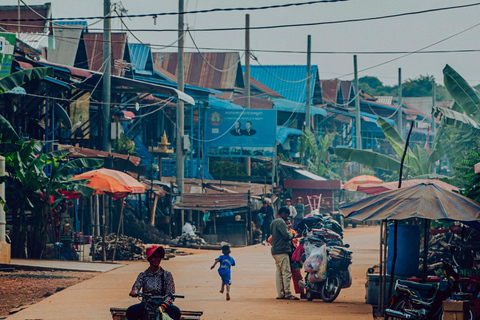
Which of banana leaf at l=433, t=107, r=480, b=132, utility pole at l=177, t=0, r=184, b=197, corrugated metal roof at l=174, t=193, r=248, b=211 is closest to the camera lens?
banana leaf at l=433, t=107, r=480, b=132

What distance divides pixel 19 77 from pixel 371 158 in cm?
1211

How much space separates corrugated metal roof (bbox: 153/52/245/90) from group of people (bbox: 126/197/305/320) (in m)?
14.5

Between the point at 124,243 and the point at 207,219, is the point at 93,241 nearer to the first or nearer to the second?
the point at 124,243

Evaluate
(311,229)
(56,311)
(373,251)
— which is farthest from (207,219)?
(56,311)

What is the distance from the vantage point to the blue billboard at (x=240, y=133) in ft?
116

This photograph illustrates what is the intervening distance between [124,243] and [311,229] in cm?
850

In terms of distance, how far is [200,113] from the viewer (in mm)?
36750

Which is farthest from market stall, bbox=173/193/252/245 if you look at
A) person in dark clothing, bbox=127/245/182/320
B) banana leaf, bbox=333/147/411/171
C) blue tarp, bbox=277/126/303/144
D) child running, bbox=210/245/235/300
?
person in dark clothing, bbox=127/245/182/320

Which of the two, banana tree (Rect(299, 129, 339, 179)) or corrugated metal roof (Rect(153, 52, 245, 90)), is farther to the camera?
banana tree (Rect(299, 129, 339, 179))

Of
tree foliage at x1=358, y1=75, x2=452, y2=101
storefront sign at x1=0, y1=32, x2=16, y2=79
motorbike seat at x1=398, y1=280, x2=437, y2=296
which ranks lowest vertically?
motorbike seat at x1=398, y1=280, x2=437, y2=296

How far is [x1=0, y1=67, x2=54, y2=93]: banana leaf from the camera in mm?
18234

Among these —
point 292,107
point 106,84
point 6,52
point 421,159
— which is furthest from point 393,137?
point 292,107

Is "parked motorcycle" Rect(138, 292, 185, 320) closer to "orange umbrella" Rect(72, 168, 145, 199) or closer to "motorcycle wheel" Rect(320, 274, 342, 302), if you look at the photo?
"motorcycle wheel" Rect(320, 274, 342, 302)

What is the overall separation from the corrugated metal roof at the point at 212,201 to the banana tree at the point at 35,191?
7.01 metres
